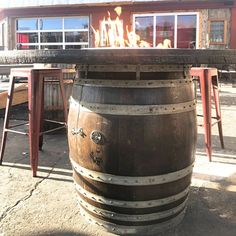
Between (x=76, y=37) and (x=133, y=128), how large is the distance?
50.7 feet

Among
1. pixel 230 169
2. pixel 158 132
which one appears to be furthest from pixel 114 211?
pixel 230 169

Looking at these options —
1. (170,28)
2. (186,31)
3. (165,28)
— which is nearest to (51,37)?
(165,28)

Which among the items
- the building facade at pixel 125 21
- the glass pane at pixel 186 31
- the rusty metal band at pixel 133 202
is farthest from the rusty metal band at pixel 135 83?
the glass pane at pixel 186 31

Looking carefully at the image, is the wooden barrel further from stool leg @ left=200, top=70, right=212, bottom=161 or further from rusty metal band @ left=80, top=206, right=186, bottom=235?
stool leg @ left=200, top=70, right=212, bottom=161

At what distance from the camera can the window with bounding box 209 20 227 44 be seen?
585 inches

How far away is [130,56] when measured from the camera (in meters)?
1.98

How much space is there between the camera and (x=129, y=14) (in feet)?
52.0

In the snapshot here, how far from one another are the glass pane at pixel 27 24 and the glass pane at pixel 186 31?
7.05 m

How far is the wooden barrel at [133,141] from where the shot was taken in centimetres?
215

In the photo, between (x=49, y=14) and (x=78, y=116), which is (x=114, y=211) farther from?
(x=49, y=14)

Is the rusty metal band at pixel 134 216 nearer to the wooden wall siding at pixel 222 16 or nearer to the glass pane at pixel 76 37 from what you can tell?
the wooden wall siding at pixel 222 16

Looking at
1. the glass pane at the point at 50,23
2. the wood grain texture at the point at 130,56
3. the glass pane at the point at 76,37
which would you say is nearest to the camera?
the wood grain texture at the point at 130,56

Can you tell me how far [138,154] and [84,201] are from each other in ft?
2.06

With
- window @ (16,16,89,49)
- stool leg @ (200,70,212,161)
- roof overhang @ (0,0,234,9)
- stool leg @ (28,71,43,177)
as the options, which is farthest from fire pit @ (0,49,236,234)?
window @ (16,16,89,49)
